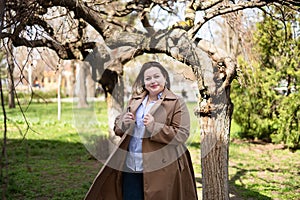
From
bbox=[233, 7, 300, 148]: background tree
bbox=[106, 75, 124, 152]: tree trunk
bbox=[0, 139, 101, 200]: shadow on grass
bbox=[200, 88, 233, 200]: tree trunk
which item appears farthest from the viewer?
bbox=[233, 7, 300, 148]: background tree

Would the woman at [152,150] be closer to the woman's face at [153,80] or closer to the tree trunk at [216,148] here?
the woman's face at [153,80]

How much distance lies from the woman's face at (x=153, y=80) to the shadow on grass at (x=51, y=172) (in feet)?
4.71

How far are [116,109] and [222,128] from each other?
2627 millimetres

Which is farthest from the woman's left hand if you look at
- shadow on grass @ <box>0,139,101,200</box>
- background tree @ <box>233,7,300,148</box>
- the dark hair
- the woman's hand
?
background tree @ <box>233,7,300,148</box>

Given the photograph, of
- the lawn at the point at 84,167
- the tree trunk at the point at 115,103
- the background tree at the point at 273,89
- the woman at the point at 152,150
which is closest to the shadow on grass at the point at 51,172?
the lawn at the point at 84,167

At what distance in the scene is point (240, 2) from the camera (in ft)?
12.1

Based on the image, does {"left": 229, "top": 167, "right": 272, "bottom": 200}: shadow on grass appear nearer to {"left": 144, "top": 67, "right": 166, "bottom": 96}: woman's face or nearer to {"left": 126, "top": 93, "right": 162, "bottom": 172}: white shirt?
{"left": 126, "top": 93, "right": 162, "bottom": 172}: white shirt

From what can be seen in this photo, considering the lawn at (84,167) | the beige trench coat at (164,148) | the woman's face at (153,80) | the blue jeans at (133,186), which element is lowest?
the lawn at (84,167)

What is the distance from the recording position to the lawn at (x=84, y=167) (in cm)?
466

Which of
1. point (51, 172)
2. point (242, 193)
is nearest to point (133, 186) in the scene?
point (242, 193)

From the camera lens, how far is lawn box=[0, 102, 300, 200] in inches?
183

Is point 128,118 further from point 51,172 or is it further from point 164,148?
point 51,172

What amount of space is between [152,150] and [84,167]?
4.13m

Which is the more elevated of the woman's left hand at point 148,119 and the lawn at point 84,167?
the woman's left hand at point 148,119
